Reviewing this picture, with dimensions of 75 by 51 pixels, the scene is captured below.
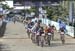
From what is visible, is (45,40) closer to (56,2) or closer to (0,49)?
(0,49)

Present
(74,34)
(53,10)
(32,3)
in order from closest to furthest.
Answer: (74,34)
(53,10)
(32,3)

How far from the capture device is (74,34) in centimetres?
3247

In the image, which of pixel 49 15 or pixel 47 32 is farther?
pixel 49 15

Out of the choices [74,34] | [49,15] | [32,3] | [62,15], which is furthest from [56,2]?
[74,34]

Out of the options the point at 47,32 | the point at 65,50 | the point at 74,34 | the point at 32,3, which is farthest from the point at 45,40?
the point at 32,3

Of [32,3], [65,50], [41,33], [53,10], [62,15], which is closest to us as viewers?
[65,50]

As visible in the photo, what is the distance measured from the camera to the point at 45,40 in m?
24.5

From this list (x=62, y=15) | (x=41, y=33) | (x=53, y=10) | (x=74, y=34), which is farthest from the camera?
(x=53, y=10)

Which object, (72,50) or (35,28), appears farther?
(35,28)

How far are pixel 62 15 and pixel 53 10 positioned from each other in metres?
7.07

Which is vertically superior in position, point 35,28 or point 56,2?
point 35,28

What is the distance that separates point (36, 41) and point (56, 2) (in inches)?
2262

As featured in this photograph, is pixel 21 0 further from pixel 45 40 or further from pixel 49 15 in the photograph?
pixel 45 40

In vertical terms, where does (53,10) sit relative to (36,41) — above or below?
below
